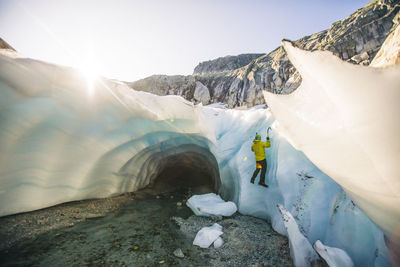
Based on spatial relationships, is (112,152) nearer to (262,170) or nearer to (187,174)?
(262,170)

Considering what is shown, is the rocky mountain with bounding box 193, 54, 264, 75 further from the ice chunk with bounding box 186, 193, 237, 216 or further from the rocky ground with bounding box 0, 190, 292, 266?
the rocky ground with bounding box 0, 190, 292, 266

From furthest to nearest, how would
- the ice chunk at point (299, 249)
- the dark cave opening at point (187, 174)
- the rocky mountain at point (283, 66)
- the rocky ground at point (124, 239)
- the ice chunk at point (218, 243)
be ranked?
the rocky mountain at point (283, 66) < the dark cave opening at point (187, 174) < the ice chunk at point (218, 243) < the rocky ground at point (124, 239) < the ice chunk at point (299, 249)

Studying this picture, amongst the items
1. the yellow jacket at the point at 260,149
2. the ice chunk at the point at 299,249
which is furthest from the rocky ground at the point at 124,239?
the yellow jacket at the point at 260,149

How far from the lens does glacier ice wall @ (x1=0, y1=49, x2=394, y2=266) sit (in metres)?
2.77

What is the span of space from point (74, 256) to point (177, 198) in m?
3.54

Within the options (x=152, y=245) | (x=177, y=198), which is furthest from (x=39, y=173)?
(x=177, y=198)

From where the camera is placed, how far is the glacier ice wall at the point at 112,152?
277 cm

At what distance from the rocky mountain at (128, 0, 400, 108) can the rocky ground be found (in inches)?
455

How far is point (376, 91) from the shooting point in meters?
1.18

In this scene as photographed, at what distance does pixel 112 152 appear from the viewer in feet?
14.5

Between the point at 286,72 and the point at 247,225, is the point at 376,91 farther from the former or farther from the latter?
the point at 286,72

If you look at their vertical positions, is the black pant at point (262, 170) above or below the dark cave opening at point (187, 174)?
above

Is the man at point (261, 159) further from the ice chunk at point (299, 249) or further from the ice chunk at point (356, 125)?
the ice chunk at point (356, 125)

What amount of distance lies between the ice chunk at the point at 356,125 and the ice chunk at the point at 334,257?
63 cm
